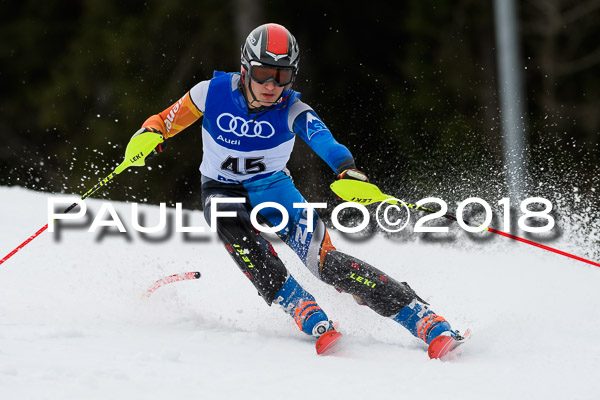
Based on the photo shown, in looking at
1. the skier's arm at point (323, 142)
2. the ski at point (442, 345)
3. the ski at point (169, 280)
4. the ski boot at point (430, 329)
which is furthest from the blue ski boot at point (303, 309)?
the ski at point (169, 280)

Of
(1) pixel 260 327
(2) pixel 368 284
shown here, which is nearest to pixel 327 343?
(2) pixel 368 284

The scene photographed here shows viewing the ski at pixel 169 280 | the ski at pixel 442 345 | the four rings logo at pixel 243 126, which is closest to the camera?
the ski at pixel 442 345

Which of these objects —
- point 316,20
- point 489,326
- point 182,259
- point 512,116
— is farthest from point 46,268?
point 316,20

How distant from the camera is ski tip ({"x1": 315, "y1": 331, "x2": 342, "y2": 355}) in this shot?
3271 millimetres

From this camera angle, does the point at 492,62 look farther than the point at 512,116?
Yes

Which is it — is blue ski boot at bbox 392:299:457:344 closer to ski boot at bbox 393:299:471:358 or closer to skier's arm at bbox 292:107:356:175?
ski boot at bbox 393:299:471:358

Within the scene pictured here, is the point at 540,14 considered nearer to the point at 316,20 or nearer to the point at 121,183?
the point at 316,20

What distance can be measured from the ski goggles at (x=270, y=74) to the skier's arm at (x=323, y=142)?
0.22 m

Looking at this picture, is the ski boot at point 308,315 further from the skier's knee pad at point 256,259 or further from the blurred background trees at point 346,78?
the blurred background trees at point 346,78

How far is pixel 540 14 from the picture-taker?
544 inches

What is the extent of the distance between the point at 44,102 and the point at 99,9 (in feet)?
8.27

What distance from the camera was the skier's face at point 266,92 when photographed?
3672 millimetres

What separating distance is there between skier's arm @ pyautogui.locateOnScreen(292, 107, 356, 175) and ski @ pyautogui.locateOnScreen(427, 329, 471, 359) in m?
0.93

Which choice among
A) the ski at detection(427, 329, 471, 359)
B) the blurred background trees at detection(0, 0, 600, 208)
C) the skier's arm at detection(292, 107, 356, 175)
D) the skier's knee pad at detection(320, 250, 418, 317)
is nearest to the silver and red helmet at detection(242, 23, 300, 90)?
the skier's arm at detection(292, 107, 356, 175)
